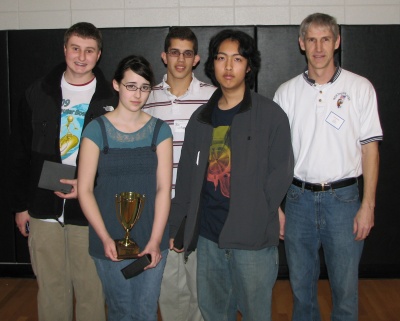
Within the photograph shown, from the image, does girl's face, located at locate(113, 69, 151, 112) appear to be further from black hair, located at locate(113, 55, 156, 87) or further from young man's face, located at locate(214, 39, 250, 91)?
young man's face, located at locate(214, 39, 250, 91)

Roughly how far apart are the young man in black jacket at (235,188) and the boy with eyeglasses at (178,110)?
0.90 ft

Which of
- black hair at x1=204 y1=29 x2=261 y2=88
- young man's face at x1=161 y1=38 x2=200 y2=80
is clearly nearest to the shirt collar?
black hair at x1=204 y1=29 x2=261 y2=88

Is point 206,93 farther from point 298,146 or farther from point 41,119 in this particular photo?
point 41,119

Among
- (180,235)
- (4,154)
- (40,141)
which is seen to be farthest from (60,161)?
(4,154)

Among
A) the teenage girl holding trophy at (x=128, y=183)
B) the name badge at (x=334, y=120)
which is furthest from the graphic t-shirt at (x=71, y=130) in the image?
the name badge at (x=334, y=120)

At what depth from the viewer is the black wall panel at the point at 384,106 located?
11.5 ft

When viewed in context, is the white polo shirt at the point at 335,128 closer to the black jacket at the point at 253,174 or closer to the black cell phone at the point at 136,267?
the black jacket at the point at 253,174

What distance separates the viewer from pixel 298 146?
2381 millimetres

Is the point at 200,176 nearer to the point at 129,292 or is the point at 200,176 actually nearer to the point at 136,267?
the point at 136,267

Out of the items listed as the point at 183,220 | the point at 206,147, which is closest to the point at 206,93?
the point at 206,147

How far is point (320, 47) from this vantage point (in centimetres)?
234

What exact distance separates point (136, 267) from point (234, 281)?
0.44m

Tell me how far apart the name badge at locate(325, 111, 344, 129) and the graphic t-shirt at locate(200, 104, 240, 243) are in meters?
0.50

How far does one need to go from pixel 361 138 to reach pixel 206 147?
80 cm
